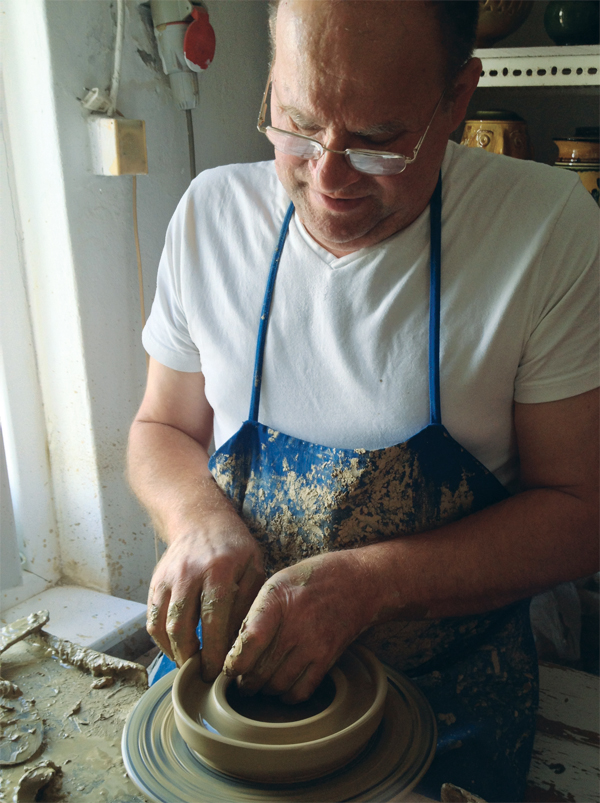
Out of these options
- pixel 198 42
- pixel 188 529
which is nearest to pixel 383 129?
pixel 188 529

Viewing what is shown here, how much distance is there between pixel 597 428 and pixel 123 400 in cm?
111

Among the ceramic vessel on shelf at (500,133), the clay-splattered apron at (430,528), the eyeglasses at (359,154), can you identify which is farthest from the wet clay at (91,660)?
the ceramic vessel on shelf at (500,133)

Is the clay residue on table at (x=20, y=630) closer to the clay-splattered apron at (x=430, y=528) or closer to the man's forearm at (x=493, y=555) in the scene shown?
the clay-splattered apron at (x=430, y=528)

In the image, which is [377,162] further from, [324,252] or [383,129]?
[324,252]

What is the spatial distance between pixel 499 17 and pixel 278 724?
1.72 metres

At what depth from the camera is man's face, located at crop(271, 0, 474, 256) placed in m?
0.90

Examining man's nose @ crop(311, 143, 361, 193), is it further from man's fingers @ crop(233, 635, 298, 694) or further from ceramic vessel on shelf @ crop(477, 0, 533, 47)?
ceramic vessel on shelf @ crop(477, 0, 533, 47)

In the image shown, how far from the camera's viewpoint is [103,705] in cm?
102

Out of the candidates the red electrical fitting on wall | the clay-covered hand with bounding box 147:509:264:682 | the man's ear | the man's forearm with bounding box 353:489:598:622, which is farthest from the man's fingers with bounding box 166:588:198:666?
the red electrical fitting on wall

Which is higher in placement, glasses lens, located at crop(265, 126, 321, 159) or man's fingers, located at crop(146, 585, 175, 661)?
glasses lens, located at crop(265, 126, 321, 159)

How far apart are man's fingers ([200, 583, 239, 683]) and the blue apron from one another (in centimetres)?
22

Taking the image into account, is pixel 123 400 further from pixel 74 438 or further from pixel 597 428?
pixel 597 428

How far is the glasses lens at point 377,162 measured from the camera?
0.96 m

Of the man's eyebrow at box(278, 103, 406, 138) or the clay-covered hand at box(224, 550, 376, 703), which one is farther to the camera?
the man's eyebrow at box(278, 103, 406, 138)
